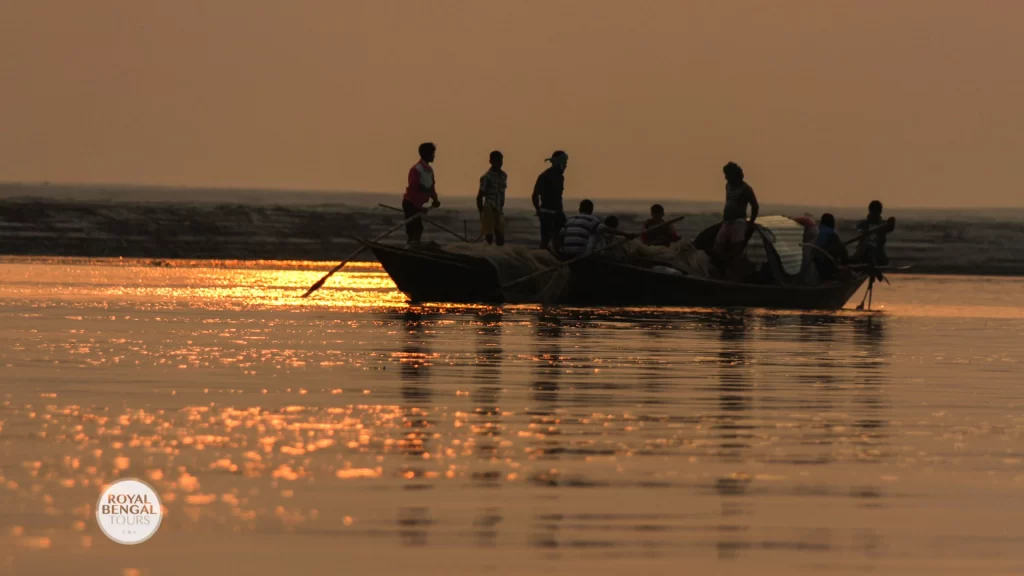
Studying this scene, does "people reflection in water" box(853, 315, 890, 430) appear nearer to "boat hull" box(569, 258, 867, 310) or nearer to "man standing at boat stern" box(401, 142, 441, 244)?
"boat hull" box(569, 258, 867, 310)

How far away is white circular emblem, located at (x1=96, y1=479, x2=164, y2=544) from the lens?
24.5 feet

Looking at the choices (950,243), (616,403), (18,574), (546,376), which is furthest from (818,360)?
(950,243)

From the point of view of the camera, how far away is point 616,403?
1277 cm

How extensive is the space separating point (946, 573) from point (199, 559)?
269 cm

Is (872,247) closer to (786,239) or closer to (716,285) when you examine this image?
(786,239)

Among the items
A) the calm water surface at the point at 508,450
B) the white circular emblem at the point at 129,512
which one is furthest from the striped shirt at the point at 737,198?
the white circular emblem at the point at 129,512

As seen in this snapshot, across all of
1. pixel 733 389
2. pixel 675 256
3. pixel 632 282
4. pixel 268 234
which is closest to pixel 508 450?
pixel 733 389

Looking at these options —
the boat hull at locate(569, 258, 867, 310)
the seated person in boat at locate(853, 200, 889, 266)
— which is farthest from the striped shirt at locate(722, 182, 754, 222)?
the seated person in boat at locate(853, 200, 889, 266)

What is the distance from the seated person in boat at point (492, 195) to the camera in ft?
90.6

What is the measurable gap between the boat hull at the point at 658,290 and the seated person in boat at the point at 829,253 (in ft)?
4.18

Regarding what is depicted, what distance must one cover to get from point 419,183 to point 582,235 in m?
2.29

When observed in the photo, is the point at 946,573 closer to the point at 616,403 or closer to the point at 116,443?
the point at 116,443

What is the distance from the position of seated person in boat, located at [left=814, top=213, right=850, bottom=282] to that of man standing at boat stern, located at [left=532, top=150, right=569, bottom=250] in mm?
3710

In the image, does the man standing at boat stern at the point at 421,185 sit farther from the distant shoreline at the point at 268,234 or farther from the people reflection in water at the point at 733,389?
the distant shoreline at the point at 268,234
